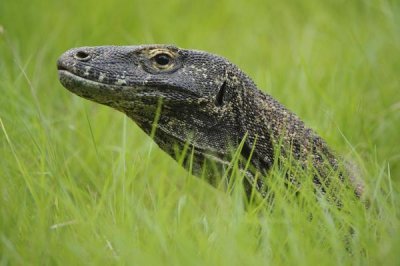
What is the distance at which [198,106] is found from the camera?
4664mm

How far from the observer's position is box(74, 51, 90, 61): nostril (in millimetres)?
4574

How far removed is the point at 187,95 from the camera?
462 centimetres

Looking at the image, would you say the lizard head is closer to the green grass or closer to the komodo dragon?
the komodo dragon

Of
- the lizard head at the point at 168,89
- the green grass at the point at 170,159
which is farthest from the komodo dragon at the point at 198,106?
the green grass at the point at 170,159

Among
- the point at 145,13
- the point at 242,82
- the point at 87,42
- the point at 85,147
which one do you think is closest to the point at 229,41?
the point at 145,13

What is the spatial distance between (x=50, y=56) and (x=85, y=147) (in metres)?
2.25

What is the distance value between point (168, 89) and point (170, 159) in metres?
1.64

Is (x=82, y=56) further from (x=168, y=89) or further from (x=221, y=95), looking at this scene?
(x=221, y=95)

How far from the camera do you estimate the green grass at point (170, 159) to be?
12.3 feet

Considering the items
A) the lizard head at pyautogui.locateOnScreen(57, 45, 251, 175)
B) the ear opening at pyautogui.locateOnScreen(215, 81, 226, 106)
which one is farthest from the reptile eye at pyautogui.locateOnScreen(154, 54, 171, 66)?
the ear opening at pyautogui.locateOnScreen(215, 81, 226, 106)

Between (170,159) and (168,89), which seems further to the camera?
(170,159)

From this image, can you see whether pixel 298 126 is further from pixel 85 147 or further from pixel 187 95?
pixel 85 147

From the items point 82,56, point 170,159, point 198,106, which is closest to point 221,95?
point 198,106

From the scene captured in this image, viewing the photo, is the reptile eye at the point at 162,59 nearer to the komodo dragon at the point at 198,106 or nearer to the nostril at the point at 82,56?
the komodo dragon at the point at 198,106
